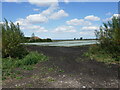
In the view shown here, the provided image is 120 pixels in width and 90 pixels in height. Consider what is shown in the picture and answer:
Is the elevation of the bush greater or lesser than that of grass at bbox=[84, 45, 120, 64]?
greater

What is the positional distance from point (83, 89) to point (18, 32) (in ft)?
26.8

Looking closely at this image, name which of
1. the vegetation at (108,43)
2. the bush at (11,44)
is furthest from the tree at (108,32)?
the bush at (11,44)

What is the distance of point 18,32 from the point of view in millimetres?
11562

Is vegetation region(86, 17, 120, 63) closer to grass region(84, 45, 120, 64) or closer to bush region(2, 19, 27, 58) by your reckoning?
grass region(84, 45, 120, 64)

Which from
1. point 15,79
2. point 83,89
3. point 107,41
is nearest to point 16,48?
point 15,79

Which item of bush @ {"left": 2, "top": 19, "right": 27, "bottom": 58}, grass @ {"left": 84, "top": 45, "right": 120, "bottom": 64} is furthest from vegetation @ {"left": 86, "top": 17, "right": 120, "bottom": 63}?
bush @ {"left": 2, "top": 19, "right": 27, "bottom": 58}

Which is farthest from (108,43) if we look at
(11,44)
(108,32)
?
(11,44)

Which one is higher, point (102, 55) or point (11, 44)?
point (11, 44)

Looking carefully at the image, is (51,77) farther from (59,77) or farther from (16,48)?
(16,48)

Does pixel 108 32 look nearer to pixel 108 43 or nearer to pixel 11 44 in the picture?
pixel 108 43

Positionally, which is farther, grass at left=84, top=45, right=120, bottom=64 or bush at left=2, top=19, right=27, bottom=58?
bush at left=2, top=19, right=27, bottom=58

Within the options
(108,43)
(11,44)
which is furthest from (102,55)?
(11,44)

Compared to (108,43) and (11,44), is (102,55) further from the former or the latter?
(11,44)

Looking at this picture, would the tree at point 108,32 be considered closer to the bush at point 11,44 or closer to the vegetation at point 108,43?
the vegetation at point 108,43
